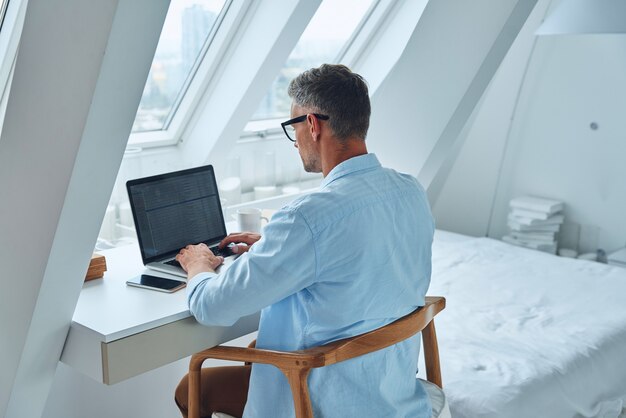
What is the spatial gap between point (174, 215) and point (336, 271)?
70cm

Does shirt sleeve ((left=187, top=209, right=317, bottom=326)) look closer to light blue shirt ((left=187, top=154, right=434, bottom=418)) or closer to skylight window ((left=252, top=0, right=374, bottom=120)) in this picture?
light blue shirt ((left=187, top=154, right=434, bottom=418))

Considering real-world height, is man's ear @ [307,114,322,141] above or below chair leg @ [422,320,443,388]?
above

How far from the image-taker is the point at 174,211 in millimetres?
2105

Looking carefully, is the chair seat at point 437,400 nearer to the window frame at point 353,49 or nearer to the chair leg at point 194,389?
the chair leg at point 194,389

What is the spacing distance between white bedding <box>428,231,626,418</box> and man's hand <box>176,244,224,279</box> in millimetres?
791

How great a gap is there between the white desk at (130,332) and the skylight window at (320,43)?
79.3 inches

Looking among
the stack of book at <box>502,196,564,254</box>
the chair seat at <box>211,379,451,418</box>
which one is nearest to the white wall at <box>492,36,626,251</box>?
the stack of book at <box>502,196,564,254</box>

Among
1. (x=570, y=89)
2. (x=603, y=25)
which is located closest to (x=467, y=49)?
(x=603, y=25)

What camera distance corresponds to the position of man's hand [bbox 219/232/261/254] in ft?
7.05

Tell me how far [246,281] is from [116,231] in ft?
5.44

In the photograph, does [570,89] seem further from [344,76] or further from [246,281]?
[246,281]

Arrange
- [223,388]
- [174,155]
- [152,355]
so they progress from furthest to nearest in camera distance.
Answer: [174,155], [223,388], [152,355]

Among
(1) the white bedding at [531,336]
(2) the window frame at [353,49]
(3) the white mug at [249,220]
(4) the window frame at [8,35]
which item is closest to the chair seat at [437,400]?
(1) the white bedding at [531,336]

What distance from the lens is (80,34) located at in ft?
4.78
